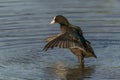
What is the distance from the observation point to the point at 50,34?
1526 centimetres

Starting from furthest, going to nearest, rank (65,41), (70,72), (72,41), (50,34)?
(50,34), (70,72), (72,41), (65,41)

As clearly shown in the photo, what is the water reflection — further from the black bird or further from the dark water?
the black bird

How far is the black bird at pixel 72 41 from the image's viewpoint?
1229cm

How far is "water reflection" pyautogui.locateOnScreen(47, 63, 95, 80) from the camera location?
12367mm

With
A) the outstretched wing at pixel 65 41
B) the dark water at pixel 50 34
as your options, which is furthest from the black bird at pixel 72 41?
the dark water at pixel 50 34

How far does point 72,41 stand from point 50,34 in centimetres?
281

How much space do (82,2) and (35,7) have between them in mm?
1548

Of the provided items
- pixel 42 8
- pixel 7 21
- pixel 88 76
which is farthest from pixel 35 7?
pixel 88 76

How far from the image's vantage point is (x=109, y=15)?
56.2 feet

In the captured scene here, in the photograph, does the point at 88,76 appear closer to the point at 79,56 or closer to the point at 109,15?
the point at 79,56

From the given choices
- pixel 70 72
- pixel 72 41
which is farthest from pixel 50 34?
pixel 72 41

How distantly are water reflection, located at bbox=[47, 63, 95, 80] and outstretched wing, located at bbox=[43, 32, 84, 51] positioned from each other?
0.56 m

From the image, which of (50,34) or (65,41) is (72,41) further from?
(50,34)

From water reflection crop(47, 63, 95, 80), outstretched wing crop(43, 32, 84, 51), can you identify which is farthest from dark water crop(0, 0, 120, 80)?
outstretched wing crop(43, 32, 84, 51)
